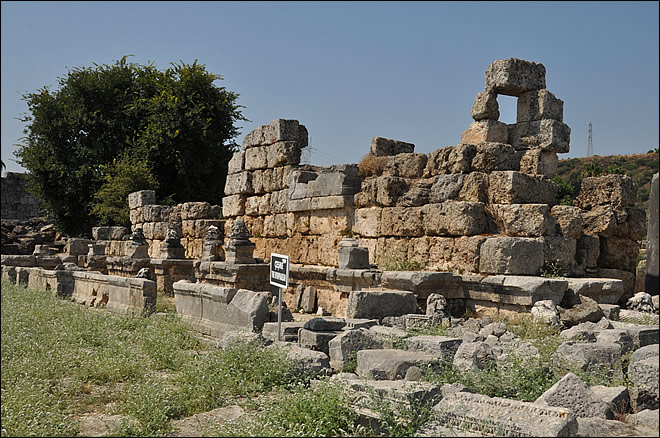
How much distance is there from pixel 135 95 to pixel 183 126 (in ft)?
14.2

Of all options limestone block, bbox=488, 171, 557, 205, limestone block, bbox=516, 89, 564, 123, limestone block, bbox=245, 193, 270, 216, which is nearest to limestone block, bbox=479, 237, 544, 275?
limestone block, bbox=488, 171, 557, 205

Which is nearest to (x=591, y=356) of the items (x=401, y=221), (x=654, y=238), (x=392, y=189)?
(x=654, y=238)

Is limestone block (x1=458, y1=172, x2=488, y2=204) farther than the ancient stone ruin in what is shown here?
Yes

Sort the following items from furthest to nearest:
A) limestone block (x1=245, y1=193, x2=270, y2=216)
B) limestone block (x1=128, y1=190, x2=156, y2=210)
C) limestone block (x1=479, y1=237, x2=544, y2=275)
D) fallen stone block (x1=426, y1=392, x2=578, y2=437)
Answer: limestone block (x1=128, y1=190, x2=156, y2=210)
limestone block (x1=245, y1=193, x2=270, y2=216)
limestone block (x1=479, y1=237, x2=544, y2=275)
fallen stone block (x1=426, y1=392, x2=578, y2=437)

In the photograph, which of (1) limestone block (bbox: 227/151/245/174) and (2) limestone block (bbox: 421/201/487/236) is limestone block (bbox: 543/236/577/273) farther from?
(1) limestone block (bbox: 227/151/245/174)

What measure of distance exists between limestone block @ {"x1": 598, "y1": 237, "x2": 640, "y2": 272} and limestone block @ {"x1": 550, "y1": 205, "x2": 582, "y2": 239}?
728 millimetres

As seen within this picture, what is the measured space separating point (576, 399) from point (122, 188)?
20767 mm

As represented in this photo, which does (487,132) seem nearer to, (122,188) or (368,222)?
(368,222)

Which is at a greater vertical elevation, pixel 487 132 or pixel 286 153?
pixel 487 132

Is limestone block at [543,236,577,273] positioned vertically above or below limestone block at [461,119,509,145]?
below

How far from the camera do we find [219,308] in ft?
27.5

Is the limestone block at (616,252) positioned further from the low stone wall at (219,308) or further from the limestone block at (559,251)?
the low stone wall at (219,308)

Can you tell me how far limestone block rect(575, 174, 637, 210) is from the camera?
373 inches

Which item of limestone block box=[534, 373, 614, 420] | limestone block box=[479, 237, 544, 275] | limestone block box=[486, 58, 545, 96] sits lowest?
limestone block box=[534, 373, 614, 420]
